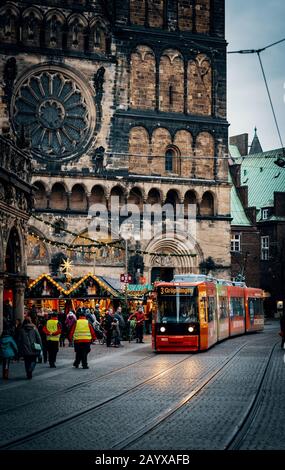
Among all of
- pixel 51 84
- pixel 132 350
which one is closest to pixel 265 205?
pixel 51 84

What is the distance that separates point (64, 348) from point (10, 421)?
21178 millimetres

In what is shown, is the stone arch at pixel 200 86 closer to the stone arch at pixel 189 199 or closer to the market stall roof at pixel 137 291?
the stone arch at pixel 189 199

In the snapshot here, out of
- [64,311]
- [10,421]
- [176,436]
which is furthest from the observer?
[64,311]

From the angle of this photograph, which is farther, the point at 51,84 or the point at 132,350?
the point at 51,84

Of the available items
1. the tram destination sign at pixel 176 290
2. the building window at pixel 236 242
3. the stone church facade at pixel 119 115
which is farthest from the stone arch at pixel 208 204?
the tram destination sign at pixel 176 290

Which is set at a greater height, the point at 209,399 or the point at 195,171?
the point at 195,171

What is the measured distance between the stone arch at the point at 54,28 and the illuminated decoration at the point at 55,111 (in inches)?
50.3

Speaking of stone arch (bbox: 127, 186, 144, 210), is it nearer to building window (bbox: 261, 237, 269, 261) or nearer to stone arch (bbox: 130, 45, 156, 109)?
stone arch (bbox: 130, 45, 156, 109)

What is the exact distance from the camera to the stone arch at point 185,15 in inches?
2132

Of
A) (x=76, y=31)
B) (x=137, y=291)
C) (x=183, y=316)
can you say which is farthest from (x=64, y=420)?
(x=76, y=31)

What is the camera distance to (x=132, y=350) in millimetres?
33469

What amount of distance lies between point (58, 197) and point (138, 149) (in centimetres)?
526

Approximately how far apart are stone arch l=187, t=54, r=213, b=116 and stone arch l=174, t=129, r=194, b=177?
1423 millimetres

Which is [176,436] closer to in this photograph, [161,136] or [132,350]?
[132,350]
